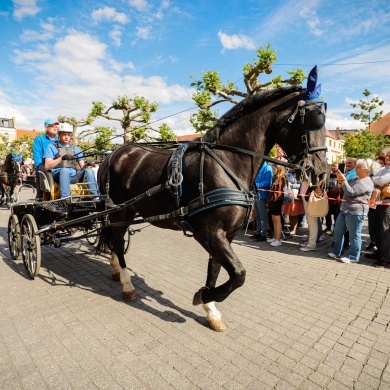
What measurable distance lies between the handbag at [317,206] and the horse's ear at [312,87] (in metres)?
4.32

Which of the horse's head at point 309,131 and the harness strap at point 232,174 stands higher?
the horse's head at point 309,131

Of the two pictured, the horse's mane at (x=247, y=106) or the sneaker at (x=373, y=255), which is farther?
the sneaker at (x=373, y=255)

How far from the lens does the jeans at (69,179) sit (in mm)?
4297

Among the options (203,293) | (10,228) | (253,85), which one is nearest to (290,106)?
(203,293)

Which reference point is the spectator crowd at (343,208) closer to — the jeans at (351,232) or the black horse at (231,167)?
the jeans at (351,232)

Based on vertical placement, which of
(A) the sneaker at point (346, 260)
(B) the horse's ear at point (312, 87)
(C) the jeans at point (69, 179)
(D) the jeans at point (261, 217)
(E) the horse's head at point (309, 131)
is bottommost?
(A) the sneaker at point (346, 260)

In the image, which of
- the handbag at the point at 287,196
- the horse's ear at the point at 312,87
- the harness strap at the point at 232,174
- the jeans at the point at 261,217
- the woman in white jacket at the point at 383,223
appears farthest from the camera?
the jeans at the point at 261,217

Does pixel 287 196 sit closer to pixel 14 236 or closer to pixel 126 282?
pixel 126 282

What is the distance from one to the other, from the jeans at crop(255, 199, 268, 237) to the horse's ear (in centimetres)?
478

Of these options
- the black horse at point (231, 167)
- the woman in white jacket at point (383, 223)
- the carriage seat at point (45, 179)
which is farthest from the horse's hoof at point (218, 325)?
the woman in white jacket at point (383, 223)

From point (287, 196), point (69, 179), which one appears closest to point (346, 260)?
point (287, 196)

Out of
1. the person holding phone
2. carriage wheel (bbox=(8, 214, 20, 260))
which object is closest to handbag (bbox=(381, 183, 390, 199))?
the person holding phone

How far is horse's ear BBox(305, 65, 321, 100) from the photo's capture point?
91.5 inches

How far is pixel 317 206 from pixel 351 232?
1035 mm
